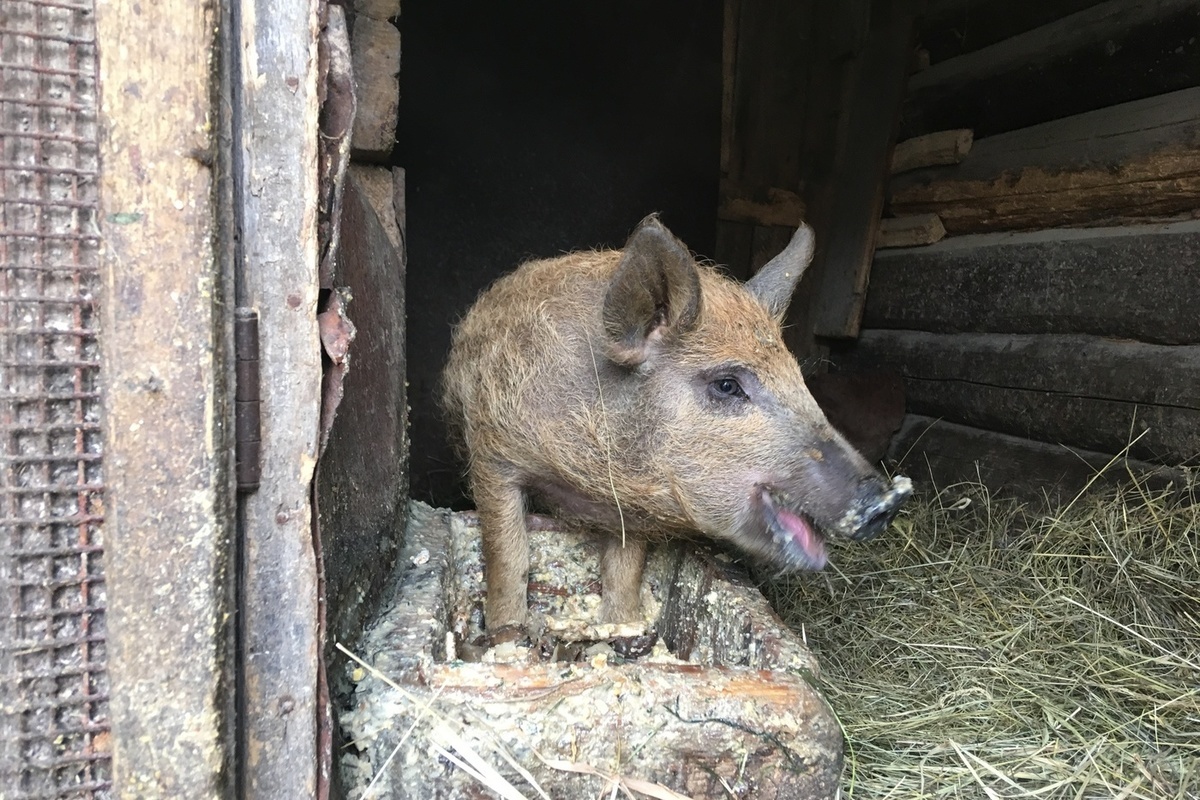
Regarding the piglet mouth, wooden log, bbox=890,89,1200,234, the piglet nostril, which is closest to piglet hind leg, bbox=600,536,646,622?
the piglet mouth

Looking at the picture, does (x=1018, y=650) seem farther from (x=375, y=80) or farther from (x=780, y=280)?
(x=375, y=80)

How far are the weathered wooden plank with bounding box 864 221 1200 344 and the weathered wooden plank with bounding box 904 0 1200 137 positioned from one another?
51 centimetres

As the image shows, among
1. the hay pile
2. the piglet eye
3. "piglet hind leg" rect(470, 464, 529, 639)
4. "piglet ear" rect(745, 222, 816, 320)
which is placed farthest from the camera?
"piglet ear" rect(745, 222, 816, 320)

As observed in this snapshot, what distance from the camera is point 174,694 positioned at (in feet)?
3.62

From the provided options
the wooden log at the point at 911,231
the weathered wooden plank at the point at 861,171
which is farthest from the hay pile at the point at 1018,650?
the weathered wooden plank at the point at 861,171

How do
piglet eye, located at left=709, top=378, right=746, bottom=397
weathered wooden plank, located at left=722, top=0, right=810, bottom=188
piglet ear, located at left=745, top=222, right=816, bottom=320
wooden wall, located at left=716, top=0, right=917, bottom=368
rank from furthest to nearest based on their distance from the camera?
weathered wooden plank, located at left=722, top=0, right=810, bottom=188
wooden wall, located at left=716, top=0, right=917, bottom=368
piglet ear, located at left=745, top=222, right=816, bottom=320
piglet eye, located at left=709, top=378, right=746, bottom=397

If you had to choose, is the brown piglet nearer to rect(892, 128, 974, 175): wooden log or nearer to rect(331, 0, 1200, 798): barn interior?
rect(331, 0, 1200, 798): barn interior

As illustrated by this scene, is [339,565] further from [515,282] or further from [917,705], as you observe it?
[917,705]

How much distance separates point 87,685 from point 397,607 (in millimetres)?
738

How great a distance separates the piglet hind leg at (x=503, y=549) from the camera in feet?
6.84

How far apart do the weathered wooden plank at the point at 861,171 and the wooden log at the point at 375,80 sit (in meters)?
2.99

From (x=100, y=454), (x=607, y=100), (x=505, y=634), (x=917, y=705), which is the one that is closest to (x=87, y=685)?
(x=100, y=454)

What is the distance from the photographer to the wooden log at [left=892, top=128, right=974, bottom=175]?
3645 millimetres

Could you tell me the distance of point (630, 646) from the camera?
2105 millimetres
